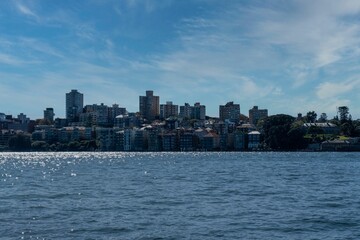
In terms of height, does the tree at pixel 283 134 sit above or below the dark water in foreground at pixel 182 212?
above

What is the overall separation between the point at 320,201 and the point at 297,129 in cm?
15042

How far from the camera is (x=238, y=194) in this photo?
121 feet

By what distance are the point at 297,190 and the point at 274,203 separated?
856 cm

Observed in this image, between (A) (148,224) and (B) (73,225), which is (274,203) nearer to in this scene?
(A) (148,224)

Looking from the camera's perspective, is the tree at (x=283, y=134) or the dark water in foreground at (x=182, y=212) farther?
the tree at (x=283, y=134)

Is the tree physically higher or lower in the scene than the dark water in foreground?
higher

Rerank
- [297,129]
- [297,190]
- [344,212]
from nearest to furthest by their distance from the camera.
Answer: [344,212], [297,190], [297,129]

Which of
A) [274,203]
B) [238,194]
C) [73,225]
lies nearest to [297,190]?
[238,194]

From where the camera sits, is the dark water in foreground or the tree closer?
the dark water in foreground

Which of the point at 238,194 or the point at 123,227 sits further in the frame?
the point at 238,194

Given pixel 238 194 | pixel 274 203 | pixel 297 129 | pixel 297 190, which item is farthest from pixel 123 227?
pixel 297 129

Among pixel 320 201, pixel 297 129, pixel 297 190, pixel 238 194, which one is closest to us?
pixel 320 201

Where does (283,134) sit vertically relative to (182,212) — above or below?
above

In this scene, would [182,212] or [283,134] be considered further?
[283,134]
